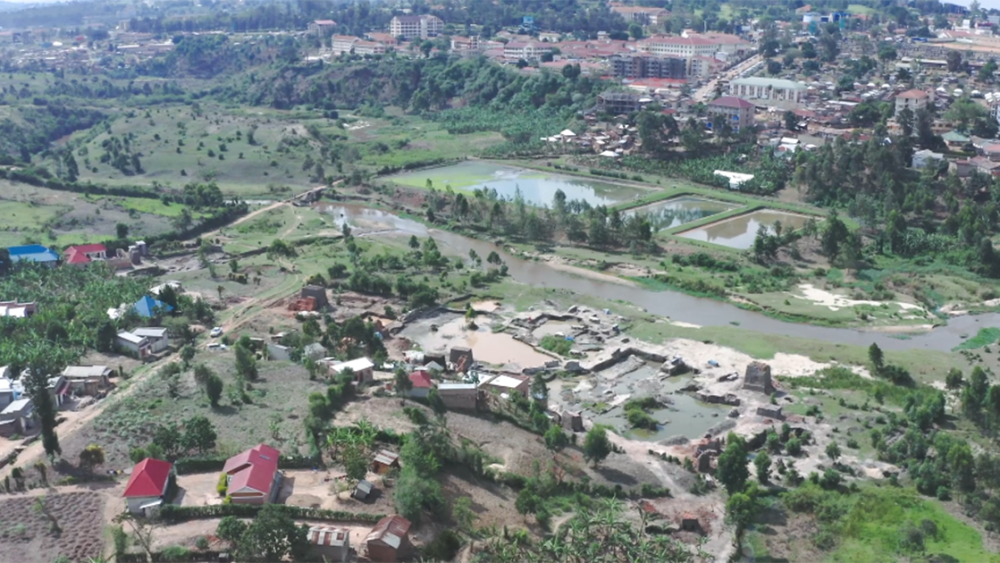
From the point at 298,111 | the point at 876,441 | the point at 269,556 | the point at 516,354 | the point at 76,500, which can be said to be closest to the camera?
the point at 269,556

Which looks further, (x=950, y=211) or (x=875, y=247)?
(x=950, y=211)

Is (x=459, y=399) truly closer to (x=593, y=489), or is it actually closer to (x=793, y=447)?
(x=593, y=489)

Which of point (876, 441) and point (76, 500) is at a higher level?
point (76, 500)

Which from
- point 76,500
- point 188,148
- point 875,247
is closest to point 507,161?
point 188,148

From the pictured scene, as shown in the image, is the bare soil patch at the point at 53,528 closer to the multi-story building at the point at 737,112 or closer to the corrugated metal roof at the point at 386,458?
the corrugated metal roof at the point at 386,458

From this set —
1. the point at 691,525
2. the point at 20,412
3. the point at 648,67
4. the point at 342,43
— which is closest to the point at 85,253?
the point at 20,412

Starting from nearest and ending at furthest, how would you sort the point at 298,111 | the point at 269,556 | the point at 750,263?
the point at 269,556 → the point at 750,263 → the point at 298,111

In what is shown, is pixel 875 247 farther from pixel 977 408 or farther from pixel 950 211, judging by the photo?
pixel 977 408

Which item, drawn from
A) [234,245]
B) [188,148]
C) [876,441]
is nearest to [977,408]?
[876,441]
